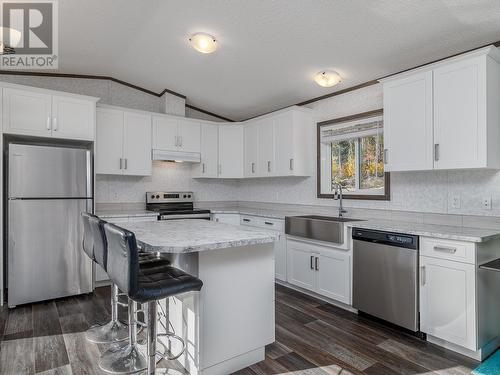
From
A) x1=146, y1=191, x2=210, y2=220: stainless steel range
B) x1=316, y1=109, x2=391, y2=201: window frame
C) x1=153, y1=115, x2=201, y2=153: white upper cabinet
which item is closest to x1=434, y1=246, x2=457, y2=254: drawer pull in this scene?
x1=316, y1=109, x2=391, y2=201: window frame

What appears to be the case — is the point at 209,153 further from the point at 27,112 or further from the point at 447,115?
the point at 447,115

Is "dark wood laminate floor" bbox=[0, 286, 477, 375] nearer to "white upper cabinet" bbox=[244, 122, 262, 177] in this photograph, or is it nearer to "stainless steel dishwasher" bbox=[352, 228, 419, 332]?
"stainless steel dishwasher" bbox=[352, 228, 419, 332]

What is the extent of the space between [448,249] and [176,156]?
3627 millimetres

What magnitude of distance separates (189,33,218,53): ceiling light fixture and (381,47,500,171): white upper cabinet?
1744 millimetres

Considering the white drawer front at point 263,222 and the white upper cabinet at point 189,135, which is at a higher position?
the white upper cabinet at point 189,135

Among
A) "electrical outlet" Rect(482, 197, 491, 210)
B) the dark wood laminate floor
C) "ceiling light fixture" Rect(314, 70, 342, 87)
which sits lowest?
the dark wood laminate floor

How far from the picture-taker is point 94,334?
260cm

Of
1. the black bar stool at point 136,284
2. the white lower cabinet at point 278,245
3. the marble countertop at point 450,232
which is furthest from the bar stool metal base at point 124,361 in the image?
the marble countertop at point 450,232

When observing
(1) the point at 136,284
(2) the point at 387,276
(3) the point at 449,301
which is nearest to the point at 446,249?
(3) the point at 449,301

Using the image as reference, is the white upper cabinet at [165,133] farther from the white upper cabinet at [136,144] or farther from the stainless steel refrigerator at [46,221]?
the stainless steel refrigerator at [46,221]

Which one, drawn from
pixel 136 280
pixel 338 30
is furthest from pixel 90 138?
pixel 338 30

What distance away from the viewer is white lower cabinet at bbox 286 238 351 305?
315 cm

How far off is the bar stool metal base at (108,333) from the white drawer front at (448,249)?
251 cm

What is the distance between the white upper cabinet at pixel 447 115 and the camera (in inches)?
96.5
